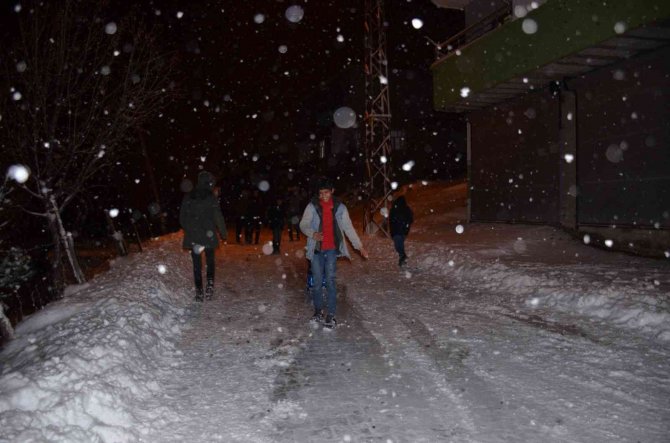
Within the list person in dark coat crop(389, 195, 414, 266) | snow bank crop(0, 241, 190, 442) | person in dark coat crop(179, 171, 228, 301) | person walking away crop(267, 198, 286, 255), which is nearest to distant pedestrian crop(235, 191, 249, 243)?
person walking away crop(267, 198, 286, 255)

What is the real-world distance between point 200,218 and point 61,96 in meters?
5.16

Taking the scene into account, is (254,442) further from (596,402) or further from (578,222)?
(578,222)

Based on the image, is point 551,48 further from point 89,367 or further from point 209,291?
point 89,367

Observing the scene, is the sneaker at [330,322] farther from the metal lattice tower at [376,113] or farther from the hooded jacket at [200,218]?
the metal lattice tower at [376,113]

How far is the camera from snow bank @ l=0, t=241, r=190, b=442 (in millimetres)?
3703

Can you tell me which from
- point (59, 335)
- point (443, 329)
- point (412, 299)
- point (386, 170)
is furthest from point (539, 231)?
point (59, 335)

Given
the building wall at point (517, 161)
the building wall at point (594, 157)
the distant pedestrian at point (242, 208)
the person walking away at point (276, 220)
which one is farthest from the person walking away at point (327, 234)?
the distant pedestrian at point (242, 208)

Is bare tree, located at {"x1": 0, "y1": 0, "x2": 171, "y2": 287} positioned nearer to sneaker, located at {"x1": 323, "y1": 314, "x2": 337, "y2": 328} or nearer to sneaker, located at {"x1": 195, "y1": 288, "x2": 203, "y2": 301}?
sneaker, located at {"x1": 195, "y1": 288, "x2": 203, "y2": 301}

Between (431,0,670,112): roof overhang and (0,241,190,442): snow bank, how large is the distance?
414 inches

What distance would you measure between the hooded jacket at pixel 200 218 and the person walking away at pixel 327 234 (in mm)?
2295

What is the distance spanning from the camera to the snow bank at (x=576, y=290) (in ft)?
21.7

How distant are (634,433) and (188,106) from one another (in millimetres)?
24445

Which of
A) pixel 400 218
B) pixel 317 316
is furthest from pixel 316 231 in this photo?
pixel 400 218

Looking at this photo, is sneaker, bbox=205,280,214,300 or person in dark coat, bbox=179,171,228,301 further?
sneaker, bbox=205,280,214,300
